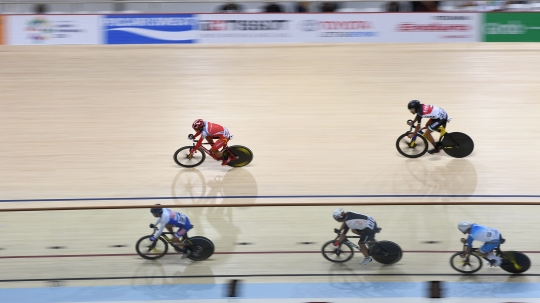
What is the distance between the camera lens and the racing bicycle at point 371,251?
5.15 m

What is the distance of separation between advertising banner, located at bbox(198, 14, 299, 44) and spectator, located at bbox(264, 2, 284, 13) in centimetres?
11

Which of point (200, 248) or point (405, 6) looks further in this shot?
point (405, 6)

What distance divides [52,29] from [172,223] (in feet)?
31.8

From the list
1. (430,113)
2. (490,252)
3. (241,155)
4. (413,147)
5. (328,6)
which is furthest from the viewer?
(328,6)

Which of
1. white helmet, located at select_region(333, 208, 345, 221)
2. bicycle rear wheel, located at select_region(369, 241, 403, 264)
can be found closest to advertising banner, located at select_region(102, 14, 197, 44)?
white helmet, located at select_region(333, 208, 345, 221)

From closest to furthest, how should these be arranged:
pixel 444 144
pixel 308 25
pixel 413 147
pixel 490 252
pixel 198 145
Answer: pixel 490 252
pixel 198 145
pixel 444 144
pixel 413 147
pixel 308 25

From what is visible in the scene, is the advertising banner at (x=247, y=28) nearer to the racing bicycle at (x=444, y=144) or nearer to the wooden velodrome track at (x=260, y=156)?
the wooden velodrome track at (x=260, y=156)

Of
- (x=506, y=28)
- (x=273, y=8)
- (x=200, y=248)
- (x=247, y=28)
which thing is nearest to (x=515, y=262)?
(x=200, y=248)

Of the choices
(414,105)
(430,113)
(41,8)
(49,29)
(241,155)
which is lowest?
(241,155)

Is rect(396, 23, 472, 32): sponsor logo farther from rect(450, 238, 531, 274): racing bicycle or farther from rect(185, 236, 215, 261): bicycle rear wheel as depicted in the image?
rect(185, 236, 215, 261): bicycle rear wheel

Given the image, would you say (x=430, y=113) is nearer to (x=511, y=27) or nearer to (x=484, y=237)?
(x=484, y=237)

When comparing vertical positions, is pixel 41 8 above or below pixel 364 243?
above

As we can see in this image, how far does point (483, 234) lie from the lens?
17.0ft

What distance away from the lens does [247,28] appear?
13.7 meters
